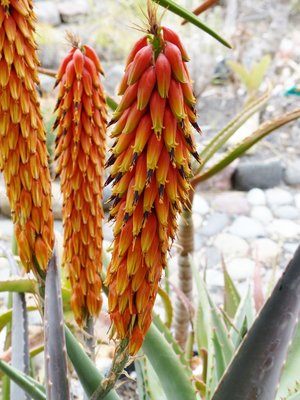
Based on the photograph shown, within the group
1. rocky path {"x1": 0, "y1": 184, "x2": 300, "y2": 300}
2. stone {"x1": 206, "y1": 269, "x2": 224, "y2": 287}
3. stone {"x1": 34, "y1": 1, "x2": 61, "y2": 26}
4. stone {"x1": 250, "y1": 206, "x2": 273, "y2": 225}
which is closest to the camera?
stone {"x1": 206, "y1": 269, "x2": 224, "y2": 287}

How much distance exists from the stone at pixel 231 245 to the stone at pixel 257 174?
567 mm

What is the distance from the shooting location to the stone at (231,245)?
314 cm

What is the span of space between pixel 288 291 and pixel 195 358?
1147mm

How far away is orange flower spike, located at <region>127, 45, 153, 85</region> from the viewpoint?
0.50 metres

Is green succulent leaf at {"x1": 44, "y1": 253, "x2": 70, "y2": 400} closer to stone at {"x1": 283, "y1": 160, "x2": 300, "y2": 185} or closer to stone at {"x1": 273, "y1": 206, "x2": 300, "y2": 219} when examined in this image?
stone at {"x1": 273, "y1": 206, "x2": 300, "y2": 219}

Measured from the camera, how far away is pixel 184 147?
55 centimetres

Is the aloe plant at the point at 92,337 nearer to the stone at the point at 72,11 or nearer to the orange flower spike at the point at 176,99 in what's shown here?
the orange flower spike at the point at 176,99

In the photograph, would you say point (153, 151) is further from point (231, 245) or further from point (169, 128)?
point (231, 245)

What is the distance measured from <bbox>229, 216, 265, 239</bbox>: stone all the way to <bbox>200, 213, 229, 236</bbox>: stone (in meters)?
0.05

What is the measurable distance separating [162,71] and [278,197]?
10.7 ft

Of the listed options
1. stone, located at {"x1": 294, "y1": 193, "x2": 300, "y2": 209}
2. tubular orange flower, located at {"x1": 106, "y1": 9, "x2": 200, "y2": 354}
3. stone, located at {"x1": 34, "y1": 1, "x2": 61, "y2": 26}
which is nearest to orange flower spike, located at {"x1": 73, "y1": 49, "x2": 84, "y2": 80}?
tubular orange flower, located at {"x1": 106, "y1": 9, "x2": 200, "y2": 354}

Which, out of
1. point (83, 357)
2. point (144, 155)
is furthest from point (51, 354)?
point (144, 155)

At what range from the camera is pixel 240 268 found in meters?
3.02

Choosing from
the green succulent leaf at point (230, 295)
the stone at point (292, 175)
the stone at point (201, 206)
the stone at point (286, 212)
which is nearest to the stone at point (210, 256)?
the stone at point (201, 206)
